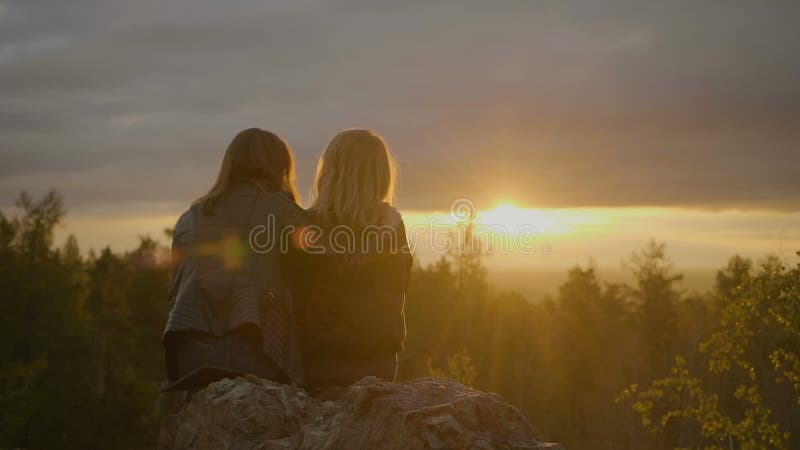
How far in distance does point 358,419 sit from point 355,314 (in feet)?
4.41

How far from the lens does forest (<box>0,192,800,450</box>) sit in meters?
33.7

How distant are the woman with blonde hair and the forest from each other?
18327 millimetres

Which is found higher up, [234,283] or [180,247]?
[180,247]

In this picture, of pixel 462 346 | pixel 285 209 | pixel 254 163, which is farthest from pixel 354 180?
pixel 462 346

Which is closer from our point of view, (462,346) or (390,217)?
(390,217)

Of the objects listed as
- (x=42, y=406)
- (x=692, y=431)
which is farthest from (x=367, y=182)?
(x=42, y=406)

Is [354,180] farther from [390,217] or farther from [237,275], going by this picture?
[237,275]

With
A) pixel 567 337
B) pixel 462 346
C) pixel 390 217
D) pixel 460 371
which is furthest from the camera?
pixel 567 337

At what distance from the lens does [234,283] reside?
450 cm

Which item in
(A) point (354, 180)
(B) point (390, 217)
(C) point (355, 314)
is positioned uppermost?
(A) point (354, 180)

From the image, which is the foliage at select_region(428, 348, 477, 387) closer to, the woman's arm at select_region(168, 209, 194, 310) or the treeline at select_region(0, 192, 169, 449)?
the treeline at select_region(0, 192, 169, 449)

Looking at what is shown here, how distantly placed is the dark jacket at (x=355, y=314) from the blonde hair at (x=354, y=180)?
0.13m

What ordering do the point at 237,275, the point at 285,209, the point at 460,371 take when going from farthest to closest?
the point at 460,371 < the point at 285,209 < the point at 237,275

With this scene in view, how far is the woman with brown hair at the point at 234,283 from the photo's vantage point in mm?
4383
